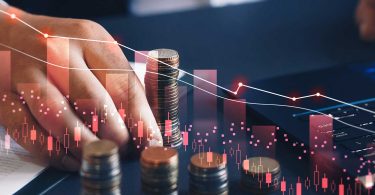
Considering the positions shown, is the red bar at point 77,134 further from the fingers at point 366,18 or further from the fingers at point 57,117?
the fingers at point 366,18

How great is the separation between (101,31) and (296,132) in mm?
223

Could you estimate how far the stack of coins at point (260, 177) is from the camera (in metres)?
0.58

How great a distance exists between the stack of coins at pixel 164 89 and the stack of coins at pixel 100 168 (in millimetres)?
160

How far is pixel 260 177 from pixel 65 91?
20cm

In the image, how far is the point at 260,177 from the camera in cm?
58

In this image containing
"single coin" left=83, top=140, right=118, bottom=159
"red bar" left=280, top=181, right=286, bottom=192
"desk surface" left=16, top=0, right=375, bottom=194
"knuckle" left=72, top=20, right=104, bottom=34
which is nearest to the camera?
"single coin" left=83, top=140, right=118, bottom=159

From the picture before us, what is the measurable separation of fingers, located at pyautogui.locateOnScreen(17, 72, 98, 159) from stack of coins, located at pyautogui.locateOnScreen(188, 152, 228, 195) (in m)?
0.10

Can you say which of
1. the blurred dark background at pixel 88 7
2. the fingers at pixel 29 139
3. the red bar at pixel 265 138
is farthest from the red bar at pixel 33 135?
the blurred dark background at pixel 88 7

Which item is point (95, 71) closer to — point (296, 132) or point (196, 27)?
point (296, 132)

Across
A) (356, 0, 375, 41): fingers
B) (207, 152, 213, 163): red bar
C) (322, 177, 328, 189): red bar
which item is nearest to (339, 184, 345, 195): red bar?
(322, 177, 328, 189): red bar

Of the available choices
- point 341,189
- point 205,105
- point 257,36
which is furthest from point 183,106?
point 257,36

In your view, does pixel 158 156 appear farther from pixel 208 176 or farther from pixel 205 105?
pixel 205 105

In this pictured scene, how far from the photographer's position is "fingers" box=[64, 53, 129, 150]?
62 cm

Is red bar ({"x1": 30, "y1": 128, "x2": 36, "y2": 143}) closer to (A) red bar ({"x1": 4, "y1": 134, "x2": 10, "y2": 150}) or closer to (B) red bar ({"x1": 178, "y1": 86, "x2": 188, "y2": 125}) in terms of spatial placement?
(A) red bar ({"x1": 4, "y1": 134, "x2": 10, "y2": 150})
